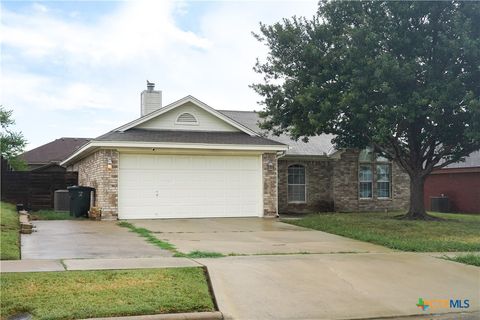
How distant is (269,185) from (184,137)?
369 cm

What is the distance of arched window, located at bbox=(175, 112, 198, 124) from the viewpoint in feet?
66.9

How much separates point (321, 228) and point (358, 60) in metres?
5.38

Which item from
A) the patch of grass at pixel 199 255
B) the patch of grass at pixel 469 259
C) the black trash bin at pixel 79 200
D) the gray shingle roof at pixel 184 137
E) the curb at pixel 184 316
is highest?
the gray shingle roof at pixel 184 137

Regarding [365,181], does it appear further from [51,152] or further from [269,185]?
[51,152]

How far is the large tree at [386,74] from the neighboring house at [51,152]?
89.9 ft

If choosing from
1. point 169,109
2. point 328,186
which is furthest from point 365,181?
point 169,109

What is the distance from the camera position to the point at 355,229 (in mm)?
15594

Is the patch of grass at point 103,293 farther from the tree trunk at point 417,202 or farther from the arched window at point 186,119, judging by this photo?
the tree trunk at point 417,202

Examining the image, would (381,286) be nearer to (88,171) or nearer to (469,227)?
(469,227)

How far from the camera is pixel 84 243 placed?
11945 mm

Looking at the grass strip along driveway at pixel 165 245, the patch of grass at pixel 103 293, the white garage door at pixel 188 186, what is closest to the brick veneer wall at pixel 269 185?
→ the white garage door at pixel 188 186

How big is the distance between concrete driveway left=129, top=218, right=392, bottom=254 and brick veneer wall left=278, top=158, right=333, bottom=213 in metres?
5.76

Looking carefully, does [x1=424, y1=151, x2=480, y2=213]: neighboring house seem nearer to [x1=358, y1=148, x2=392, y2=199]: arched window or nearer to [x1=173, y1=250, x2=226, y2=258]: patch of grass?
[x1=358, y1=148, x2=392, y2=199]: arched window

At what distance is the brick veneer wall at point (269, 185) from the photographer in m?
19.9
